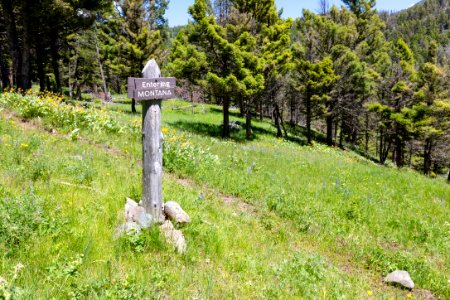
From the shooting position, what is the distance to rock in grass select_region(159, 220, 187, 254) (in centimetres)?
483

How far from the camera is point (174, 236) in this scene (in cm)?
498

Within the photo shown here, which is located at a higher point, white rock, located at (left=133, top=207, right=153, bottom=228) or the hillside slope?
the hillside slope

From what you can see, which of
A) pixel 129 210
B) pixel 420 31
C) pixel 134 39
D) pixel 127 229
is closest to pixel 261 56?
pixel 134 39

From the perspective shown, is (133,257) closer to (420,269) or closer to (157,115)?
(157,115)

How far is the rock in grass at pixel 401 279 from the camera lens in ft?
18.7

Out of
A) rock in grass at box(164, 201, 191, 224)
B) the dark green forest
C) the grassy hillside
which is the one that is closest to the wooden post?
rock in grass at box(164, 201, 191, 224)

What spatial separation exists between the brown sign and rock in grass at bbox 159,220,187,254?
1.98m

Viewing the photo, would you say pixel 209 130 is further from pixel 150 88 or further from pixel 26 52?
pixel 150 88

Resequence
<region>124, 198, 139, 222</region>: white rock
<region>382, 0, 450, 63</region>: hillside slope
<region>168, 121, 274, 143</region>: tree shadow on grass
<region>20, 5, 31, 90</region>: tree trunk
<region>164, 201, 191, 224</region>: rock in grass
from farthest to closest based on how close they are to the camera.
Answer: <region>382, 0, 450, 63</region>: hillside slope < <region>168, 121, 274, 143</region>: tree shadow on grass < <region>20, 5, 31, 90</region>: tree trunk < <region>164, 201, 191, 224</region>: rock in grass < <region>124, 198, 139, 222</region>: white rock

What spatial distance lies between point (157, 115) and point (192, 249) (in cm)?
211

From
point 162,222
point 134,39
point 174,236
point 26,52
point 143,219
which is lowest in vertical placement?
point 174,236

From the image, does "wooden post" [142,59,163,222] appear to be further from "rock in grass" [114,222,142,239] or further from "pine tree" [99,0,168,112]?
"pine tree" [99,0,168,112]

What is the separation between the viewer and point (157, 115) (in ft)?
17.0

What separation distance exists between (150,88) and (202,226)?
2423mm
